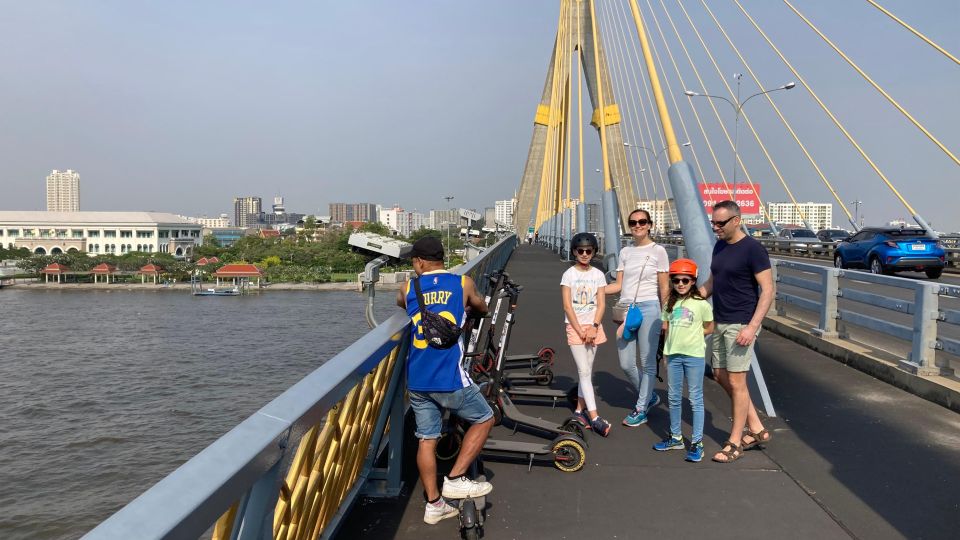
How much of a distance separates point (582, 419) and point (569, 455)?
85cm

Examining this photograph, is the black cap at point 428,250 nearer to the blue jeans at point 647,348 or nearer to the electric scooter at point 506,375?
the electric scooter at point 506,375

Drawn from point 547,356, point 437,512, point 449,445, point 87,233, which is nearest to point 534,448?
point 449,445

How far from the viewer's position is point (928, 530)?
372 cm

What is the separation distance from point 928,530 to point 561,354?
5291mm

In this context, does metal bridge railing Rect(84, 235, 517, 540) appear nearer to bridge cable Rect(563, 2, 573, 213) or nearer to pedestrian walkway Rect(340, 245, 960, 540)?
pedestrian walkway Rect(340, 245, 960, 540)

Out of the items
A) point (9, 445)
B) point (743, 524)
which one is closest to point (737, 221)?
point (743, 524)

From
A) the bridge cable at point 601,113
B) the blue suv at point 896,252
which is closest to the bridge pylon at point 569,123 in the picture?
the bridge cable at point 601,113

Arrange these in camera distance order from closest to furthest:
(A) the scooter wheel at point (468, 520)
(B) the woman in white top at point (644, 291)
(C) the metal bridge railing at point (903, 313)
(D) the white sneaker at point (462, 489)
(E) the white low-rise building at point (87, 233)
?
(A) the scooter wheel at point (468, 520), (D) the white sneaker at point (462, 489), (B) the woman in white top at point (644, 291), (C) the metal bridge railing at point (903, 313), (E) the white low-rise building at point (87, 233)

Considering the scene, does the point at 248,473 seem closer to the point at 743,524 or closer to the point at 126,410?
the point at 743,524

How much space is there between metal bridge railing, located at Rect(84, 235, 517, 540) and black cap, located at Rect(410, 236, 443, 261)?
451 mm

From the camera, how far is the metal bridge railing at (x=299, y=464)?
1702 mm

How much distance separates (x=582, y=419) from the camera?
17.9 ft

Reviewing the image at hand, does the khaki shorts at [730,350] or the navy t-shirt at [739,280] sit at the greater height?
the navy t-shirt at [739,280]

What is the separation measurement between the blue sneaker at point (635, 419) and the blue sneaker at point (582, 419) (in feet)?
1.11
